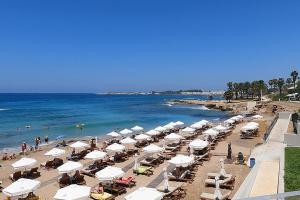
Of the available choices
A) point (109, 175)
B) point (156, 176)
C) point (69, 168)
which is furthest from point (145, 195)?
point (69, 168)

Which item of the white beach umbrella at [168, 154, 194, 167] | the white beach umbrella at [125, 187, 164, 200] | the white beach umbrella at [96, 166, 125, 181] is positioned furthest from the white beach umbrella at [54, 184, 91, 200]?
the white beach umbrella at [168, 154, 194, 167]

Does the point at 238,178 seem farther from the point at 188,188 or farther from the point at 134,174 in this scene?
the point at 134,174

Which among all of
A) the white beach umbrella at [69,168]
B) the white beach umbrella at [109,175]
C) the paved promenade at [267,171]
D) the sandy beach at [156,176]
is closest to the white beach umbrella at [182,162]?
the sandy beach at [156,176]

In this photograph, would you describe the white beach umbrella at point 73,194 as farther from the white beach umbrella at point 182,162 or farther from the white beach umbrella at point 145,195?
the white beach umbrella at point 182,162

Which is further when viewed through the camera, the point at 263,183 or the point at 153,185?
the point at 153,185

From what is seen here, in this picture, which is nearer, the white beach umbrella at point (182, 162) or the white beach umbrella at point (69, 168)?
the white beach umbrella at point (69, 168)

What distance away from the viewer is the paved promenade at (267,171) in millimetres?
13594

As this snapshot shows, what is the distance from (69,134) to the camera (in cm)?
4409

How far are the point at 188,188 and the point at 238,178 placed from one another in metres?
3.08

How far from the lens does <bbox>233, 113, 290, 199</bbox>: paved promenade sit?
44.6 feet

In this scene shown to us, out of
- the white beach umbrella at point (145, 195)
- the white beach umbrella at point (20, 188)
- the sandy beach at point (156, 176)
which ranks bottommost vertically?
the sandy beach at point (156, 176)

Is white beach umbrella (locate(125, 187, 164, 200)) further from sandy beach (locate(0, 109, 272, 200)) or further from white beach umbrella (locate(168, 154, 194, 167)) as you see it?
white beach umbrella (locate(168, 154, 194, 167))

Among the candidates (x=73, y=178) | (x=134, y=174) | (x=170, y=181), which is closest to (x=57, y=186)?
(x=73, y=178)

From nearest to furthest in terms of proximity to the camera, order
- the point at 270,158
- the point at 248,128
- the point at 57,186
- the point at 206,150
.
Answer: the point at 57,186, the point at 270,158, the point at 206,150, the point at 248,128
